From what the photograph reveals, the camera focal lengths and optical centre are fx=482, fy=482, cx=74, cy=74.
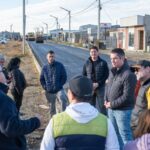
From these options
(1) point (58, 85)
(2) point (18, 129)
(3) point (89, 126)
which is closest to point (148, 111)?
(3) point (89, 126)

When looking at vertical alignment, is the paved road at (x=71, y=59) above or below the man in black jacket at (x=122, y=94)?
below

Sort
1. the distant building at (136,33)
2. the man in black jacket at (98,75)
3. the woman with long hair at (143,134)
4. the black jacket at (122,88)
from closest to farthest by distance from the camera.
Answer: the woman with long hair at (143,134) < the black jacket at (122,88) < the man in black jacket at (98,75) < the distant building at (136,33)

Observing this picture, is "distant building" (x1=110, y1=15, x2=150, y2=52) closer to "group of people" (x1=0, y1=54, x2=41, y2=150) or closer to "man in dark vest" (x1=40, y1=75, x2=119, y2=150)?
"group of people" (x1=0, y1=54, x2=41, y2=150)

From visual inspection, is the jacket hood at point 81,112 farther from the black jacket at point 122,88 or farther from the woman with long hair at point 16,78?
the woman with long hair at point 16,78

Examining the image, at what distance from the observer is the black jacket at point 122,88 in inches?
286

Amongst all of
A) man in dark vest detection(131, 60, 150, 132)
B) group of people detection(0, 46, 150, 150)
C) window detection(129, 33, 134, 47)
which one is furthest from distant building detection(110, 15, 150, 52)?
man in dark vest detection(131, 60, 150, 132)

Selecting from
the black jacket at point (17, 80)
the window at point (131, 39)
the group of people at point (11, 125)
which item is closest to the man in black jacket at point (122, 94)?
the group of people at point (11, 125)

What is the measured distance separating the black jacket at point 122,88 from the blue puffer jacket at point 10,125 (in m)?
2.62

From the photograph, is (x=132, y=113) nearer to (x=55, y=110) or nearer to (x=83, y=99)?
(x=83, y=99)

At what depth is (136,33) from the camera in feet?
220

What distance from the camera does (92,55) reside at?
947 cm

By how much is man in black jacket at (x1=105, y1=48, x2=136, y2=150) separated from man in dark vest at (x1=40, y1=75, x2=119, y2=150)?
10.6 ft

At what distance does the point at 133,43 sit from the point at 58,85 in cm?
5838

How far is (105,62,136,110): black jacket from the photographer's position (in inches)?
286
